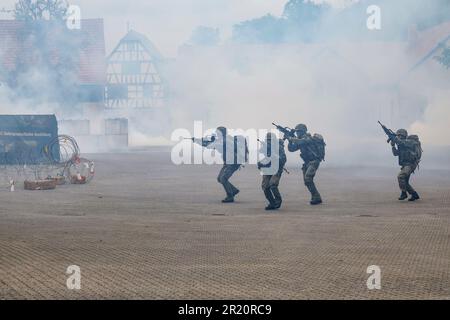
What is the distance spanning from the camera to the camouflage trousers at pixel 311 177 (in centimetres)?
1590

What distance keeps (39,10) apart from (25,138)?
2574cm

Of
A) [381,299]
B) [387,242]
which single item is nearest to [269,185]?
[387,242]

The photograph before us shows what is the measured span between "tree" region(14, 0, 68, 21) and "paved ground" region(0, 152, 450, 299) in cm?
2992

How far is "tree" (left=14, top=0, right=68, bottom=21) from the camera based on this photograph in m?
46.3

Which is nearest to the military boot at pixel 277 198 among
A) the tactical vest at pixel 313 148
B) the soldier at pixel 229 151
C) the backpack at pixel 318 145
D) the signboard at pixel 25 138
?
the soldier at pixel 229 151

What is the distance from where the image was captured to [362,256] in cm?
940

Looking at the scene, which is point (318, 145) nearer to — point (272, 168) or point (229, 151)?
point (272, 168)

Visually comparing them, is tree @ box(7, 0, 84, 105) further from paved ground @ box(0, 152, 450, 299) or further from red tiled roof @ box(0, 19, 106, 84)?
paved ground @ box(0, 152, 450, 299)

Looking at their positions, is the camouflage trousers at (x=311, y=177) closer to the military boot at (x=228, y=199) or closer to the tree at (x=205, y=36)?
the military boot at (x=228, y=199)

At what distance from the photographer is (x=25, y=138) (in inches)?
982

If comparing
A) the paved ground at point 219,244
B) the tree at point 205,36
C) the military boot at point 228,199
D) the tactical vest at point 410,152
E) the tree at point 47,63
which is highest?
the tree at point 205,36

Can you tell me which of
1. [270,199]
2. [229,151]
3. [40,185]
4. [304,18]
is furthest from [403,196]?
[304,18]

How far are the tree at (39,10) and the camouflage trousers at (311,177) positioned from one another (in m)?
A: 32.8

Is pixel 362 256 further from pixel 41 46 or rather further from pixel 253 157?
pixel 41 46
